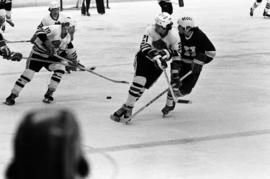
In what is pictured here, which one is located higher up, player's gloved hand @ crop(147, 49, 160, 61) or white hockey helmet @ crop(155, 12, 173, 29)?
white hockey helmet @ crop(155, 12, 173, 29)

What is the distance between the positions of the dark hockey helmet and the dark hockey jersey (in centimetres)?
477

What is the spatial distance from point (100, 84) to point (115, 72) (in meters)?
0.81

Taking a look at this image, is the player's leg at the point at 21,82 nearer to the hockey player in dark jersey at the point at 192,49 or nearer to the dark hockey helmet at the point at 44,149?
the hockey player in dark jersey at the point at 192,49

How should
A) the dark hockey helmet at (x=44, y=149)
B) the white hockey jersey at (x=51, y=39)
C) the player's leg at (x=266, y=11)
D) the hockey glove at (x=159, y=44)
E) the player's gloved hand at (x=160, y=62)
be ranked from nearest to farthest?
the dark hockey helmet at (x=44, y=149) → the player's gloved hand at (x=160, y=62) → the hockey glove at (x=159, y=44) → the white hockey jersey at (x=51, y=39) → the player's leg at (x=266, y=11)

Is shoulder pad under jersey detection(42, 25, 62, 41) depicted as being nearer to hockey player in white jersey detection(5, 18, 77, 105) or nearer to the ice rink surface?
hockey player in white jersey detection(5, 18, 77, 105)

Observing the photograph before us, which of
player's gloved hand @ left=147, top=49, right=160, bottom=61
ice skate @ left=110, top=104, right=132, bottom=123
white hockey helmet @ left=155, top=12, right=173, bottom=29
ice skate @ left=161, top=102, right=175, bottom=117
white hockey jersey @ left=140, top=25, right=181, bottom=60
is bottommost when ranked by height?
ice skate @ left=161, top=102, right=175, bottom=117

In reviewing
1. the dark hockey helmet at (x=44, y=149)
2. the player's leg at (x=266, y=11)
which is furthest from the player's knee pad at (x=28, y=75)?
the player's leg at (x=266, y=11)

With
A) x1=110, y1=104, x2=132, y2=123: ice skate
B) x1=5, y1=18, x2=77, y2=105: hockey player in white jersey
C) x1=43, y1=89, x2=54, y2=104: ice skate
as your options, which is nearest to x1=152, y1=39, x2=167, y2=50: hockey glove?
x1=110, y1=104, x2=132, y2=123: ice skate

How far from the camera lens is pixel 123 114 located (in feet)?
17.6

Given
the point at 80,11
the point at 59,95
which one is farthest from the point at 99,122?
the point at 80,11

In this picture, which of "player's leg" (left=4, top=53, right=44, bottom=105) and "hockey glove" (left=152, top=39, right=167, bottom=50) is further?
"player's leg" (left=4, top=53, right=44, bottom=105)

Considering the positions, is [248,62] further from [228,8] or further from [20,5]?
[20,5]

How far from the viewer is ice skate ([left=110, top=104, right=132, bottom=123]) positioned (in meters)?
5.32

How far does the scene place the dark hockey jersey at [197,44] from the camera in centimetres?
535
